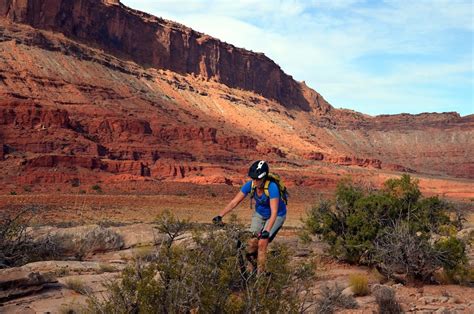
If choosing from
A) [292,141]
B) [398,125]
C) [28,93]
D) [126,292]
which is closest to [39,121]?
[28,93]

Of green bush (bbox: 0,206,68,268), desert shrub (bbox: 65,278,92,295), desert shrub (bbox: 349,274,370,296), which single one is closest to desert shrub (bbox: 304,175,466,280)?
desert shrub (bbox: 349,274,370,296)

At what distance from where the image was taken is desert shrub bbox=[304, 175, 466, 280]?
28.1ft

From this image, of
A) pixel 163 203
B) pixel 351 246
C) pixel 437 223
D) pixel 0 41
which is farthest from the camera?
pixel 0 41

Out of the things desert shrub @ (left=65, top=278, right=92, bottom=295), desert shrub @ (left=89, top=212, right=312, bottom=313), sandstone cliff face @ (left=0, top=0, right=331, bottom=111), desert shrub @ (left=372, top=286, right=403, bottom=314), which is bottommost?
desert shrub @ (left=65, top=278, right=92, bottom=295)

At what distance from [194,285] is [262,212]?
2.24 m

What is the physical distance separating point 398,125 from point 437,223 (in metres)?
118

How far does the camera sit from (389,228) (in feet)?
31.7

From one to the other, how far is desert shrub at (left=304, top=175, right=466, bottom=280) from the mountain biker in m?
3.90

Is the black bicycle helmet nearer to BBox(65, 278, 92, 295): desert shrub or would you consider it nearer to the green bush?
BBox(65, 278, 92, 295): desert shrub

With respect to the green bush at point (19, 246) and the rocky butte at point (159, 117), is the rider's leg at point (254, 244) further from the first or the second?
the rocky butte at point (159, 117)

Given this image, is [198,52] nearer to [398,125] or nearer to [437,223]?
[398,125]

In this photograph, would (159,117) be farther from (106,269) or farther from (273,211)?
(273,211)

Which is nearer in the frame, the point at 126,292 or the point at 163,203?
the point at 126,292

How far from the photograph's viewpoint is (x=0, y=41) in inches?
2264
